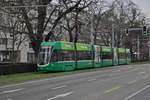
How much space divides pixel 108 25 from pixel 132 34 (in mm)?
17395

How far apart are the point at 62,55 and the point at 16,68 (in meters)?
5.29

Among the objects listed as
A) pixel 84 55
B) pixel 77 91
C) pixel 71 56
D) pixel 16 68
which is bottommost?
pixel 77 91

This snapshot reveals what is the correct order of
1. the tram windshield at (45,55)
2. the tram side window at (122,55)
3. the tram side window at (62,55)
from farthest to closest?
the tram side window at (122,55), the tram side window at (62,55), the tram windshield at (45,55)

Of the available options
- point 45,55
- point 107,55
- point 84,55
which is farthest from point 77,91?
point 107,55

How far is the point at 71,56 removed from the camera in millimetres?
28266

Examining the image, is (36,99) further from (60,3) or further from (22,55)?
(22,55)

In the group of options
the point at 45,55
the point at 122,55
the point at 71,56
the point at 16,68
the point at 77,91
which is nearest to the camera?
the point at 77,91

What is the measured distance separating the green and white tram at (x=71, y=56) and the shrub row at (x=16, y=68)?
1711 millimetres

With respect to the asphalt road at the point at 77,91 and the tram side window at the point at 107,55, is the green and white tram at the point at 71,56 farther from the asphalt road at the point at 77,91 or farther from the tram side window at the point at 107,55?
the asphalt road at the point at 77,91

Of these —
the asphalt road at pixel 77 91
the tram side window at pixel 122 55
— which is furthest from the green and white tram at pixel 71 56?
the asphalt road at pixel 77 91

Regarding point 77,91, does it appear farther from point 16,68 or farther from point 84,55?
point 84,55

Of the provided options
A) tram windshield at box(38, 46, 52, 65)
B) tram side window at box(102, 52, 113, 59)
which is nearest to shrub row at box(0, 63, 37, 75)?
tram windshield at box(38, 46, 52, 65)

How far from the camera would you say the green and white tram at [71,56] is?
2536 centimetres

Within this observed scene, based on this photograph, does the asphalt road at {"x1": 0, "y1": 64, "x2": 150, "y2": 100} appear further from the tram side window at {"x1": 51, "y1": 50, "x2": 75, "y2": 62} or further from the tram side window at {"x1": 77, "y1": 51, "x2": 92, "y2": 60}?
the tram side window at {"x1": 77, "y1": 51, "x2": 92, "y2": 60}
